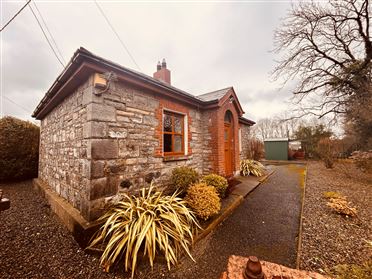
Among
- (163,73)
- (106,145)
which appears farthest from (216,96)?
(106,145)

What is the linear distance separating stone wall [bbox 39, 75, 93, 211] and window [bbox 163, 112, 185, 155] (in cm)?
217


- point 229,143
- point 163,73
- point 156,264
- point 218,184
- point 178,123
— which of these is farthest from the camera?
point 163,73

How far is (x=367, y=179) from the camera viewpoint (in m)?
7.29

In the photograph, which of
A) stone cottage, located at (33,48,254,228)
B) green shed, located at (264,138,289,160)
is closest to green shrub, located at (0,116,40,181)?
stone cottage, located at (33,48,254,228)

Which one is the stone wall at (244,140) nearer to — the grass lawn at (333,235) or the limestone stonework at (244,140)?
the limestone stonework at (244,140)

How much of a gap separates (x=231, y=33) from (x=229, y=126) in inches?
167

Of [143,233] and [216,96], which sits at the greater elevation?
[216,96]

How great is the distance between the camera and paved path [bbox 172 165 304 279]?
2.49 meters

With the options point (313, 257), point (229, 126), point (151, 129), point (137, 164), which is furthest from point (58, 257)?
point (229, 126)

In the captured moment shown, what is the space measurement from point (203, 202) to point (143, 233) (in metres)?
1.57

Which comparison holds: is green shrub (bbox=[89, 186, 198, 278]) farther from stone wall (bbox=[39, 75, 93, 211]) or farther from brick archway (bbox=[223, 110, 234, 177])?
brick archway (bbox=[223, 110, 234, 177])

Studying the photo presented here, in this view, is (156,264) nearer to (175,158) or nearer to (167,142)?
(175,158)

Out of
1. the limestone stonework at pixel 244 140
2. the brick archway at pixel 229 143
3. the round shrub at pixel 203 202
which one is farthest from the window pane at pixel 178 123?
the limestone stonework at pixel 244 140

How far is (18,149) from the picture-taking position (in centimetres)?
745
